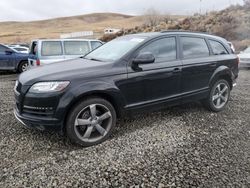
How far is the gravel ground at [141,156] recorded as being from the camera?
3217 mm

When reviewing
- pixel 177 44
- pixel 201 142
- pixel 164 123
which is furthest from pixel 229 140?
pixel 177 44

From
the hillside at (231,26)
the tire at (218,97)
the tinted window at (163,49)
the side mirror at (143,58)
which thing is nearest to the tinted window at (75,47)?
the tinted window at (163,49)

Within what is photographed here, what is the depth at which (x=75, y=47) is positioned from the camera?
33.0 ft

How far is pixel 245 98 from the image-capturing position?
269 inches

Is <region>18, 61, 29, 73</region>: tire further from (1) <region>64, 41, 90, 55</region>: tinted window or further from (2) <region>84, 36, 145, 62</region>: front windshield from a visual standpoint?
(2) <region>84, 36, 145, 62</region>: front windshield

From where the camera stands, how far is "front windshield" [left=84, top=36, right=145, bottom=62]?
15.0 feet

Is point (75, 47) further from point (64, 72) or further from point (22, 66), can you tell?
point (64, 72)

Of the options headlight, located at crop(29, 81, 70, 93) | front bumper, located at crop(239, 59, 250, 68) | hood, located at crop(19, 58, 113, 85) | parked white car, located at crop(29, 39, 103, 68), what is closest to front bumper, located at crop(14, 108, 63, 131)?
headlight, located at crop(29, 81, 70, 93)

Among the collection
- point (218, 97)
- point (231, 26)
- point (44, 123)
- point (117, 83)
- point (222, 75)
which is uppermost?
point (231, 26)

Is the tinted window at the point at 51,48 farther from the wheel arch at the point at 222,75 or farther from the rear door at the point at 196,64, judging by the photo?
the wheel arch at the point at 222,75

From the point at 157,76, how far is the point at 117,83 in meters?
0.80

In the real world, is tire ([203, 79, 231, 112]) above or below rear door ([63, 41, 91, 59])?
below

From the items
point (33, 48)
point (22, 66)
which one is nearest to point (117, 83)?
point (33, 48)

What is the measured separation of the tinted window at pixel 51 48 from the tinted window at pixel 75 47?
254mm
